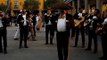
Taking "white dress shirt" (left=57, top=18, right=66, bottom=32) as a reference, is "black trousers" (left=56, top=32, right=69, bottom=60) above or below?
below

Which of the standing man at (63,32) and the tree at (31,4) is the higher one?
the tree at (31,4)

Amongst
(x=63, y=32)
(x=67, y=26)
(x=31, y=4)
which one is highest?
(x=31, y=4)

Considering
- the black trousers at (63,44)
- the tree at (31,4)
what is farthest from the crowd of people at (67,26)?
the tree at (31,4)

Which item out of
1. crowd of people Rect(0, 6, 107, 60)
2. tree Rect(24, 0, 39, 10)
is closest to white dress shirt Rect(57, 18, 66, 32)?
crowd of people Rect(0, 6, 107, 60)

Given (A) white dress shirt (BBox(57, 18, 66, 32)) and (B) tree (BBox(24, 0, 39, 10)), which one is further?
(B) tree (BBox(24, 0, 39, 10))

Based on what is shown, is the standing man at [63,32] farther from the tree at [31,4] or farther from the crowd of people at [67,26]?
the tree at [31,4]

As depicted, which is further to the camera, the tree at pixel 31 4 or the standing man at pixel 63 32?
the tree at pixel 31 4

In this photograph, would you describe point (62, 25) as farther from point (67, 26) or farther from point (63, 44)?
point (63, 44)

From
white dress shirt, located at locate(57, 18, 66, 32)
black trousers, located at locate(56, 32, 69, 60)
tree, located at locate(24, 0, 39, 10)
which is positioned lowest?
black trousers, located at locate(56, 32, 69, 60)

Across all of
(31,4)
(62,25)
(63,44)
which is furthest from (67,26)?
(31,4)

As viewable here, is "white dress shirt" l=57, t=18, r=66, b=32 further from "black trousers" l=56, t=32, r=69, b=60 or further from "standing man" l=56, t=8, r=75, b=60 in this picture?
"black trousers" l=56, t=32, r=69, b=60

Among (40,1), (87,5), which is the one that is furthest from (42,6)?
(87,5)

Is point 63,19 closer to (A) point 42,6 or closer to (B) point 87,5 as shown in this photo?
(B) point 87,5

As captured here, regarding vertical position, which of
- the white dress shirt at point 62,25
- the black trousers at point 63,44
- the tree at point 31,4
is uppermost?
the tree at point 31,4
